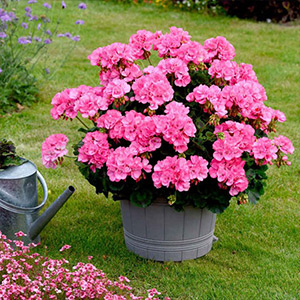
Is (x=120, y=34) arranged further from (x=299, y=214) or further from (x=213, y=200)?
(x=213, y=200)

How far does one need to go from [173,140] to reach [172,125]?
0.07 meters

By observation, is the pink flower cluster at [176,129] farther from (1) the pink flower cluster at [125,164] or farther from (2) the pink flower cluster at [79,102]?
(2) the pink flower cluster at [79,102]

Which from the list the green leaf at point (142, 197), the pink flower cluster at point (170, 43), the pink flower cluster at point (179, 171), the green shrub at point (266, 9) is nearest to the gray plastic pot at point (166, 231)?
the green leaf at point (142, 197)

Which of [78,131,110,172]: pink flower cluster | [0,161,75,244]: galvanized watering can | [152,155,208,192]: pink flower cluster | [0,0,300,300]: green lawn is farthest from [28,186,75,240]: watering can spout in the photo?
[152,155,208,192]: pink flower cluster

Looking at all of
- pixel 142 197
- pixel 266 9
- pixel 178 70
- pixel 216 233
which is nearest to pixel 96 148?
pixel 142 197

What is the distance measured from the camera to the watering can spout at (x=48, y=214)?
3086 mm

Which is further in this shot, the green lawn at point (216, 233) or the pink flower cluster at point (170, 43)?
the pink flower cluster at point (170, 43)

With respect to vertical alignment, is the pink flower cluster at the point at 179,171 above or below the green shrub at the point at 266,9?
above

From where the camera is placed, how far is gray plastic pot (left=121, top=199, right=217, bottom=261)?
298cm

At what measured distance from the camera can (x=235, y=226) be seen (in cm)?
359

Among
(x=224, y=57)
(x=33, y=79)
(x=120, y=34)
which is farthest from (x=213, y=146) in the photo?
(x=120, y=34)

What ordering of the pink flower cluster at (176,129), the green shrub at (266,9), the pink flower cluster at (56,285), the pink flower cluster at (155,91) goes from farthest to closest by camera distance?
the green shrub at (266,9) → the pink flower cluster at (155,91) → the pink flower cluster at (176,129) → the pink flower cluster at (56,285)

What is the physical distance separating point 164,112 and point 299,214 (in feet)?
4.59

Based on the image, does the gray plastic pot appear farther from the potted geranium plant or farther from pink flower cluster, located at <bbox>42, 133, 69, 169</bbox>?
pink flower cluster, located at <bbox>42, 133, 69, 169</bbox>
